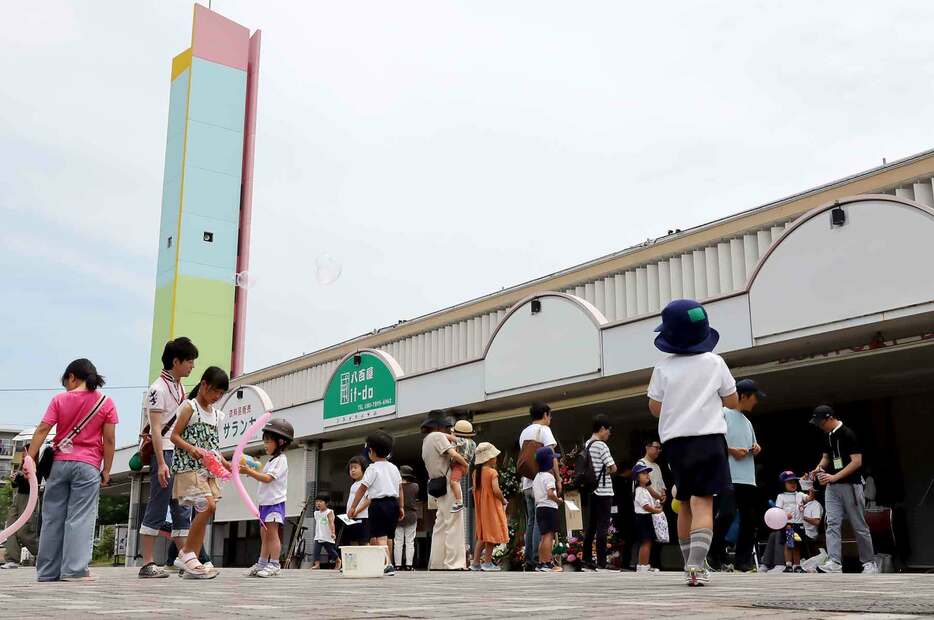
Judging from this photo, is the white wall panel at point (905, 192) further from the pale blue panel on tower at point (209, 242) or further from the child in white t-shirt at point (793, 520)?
the pale blue panel on tower at point (209, 242)

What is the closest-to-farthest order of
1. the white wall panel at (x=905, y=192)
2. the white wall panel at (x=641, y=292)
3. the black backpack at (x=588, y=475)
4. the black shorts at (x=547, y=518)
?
the black shorts at (x=547, y=518) < the black backpack at (x=588, y=475) < the white wall panel at (x=905, y=192) < the white wall panel at (x=641, y=292)

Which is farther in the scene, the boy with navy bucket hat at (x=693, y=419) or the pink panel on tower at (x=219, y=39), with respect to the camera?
the pink panel on tower at (x=219, y=39)

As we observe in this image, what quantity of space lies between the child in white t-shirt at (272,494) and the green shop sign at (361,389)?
760cm

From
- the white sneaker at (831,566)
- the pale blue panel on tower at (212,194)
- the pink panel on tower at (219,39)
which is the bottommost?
the white sneaker at (831,566)

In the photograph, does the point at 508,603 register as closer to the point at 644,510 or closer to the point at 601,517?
the point at 601,517

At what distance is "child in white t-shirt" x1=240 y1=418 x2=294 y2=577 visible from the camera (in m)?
7.31

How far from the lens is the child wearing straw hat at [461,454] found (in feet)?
31.0

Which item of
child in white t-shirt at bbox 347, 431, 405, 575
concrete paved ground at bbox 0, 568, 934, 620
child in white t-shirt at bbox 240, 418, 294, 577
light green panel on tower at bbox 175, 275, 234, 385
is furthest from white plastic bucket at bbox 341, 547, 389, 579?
light green panel on tower at bbox 175, 275, 234, 385

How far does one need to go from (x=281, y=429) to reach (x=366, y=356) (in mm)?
8450

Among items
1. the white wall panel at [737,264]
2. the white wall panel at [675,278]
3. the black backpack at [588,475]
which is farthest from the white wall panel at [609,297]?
the black backpack at [588,475]

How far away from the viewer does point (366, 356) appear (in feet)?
52.7

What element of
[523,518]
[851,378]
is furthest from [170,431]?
[851,378]

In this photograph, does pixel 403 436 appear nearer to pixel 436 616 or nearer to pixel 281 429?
pixel 281 429

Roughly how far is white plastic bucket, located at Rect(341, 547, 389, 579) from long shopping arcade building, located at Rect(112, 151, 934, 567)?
16.5 feet
